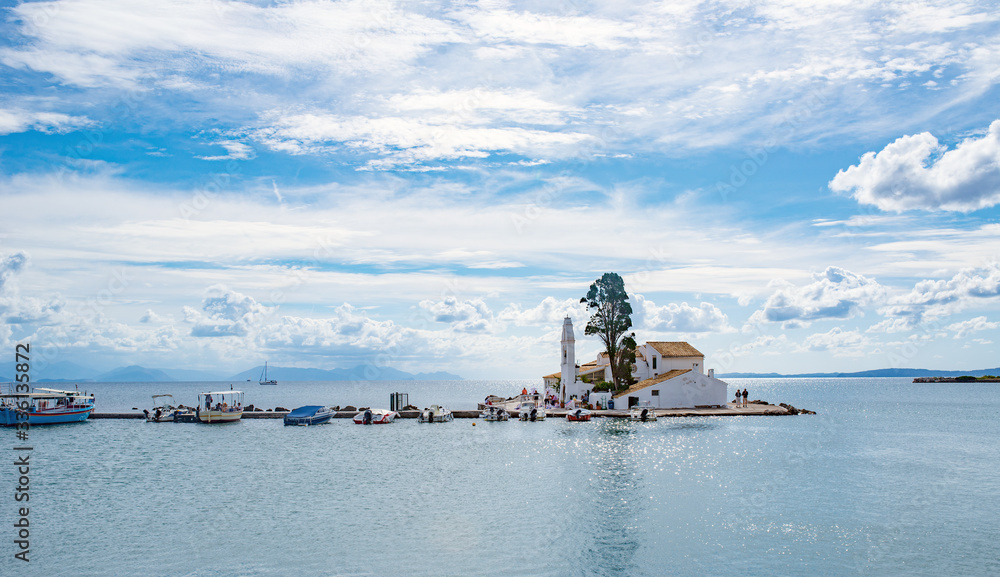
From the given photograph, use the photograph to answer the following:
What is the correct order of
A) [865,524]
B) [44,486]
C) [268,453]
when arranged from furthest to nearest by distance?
[268,453], [44,486], [865,524]

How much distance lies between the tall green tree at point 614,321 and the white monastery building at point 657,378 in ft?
9.99

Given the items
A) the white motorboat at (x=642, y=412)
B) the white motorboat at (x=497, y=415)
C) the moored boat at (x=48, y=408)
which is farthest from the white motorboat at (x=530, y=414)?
the moored boat at (x=48, y=408)

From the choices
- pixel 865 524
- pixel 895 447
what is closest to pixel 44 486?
pixel 865 524

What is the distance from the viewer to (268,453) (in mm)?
53906

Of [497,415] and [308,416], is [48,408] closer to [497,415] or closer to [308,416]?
[308,416]

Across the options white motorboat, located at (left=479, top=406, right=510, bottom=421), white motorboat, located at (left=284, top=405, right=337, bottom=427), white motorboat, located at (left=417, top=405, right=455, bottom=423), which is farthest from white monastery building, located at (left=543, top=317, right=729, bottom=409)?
white motorboat, located at (left=284, top=405, right=337, bottom=427)

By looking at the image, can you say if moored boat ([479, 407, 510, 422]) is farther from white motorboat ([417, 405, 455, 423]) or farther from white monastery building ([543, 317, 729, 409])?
white monastery building ([543, 317, 729, 409])

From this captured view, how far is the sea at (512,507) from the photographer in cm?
2483

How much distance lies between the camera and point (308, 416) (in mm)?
78812

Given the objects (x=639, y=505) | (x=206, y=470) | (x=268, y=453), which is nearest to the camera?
(x=639, y=505)

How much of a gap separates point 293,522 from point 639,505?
56.0 ft

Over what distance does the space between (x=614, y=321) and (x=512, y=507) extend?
5707cm

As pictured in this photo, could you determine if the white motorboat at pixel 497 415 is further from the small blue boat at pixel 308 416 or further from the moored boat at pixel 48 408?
the moored boat at pixel 48 408

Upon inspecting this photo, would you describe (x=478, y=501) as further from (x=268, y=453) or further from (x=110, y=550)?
(x=268, y=453)
